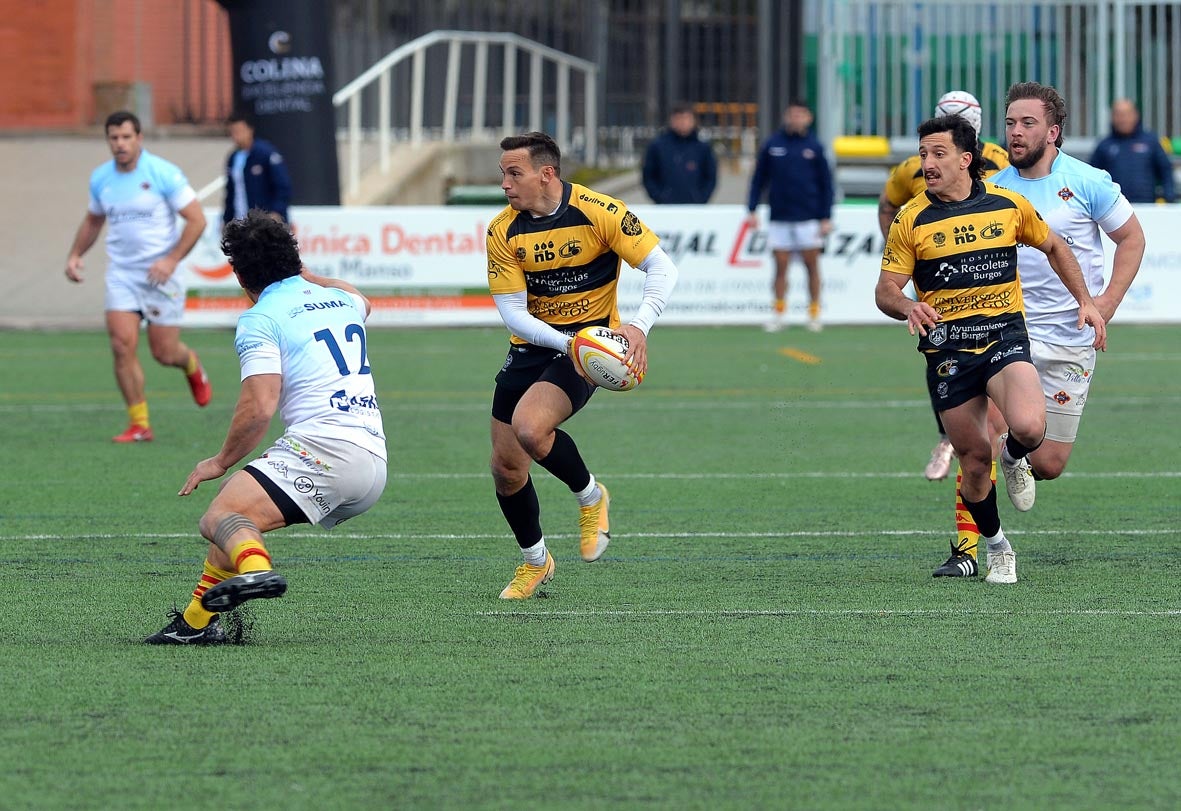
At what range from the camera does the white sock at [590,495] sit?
25.4ft

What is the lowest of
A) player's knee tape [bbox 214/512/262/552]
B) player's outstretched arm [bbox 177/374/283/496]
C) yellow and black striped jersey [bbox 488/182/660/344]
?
player's knee tape [bbox 214/512/262/552]

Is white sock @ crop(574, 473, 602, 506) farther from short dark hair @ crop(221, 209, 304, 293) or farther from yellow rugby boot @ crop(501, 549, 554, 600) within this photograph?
short dark hair @ crop(221, 209, 304, 293)

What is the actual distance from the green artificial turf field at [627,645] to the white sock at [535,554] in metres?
0.19

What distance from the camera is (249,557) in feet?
20.3

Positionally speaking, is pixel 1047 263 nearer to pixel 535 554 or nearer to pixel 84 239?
pixel 535 554

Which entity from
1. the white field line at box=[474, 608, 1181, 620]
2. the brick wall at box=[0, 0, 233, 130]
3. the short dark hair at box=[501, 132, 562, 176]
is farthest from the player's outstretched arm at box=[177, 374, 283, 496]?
the brick wall at box=[0, 0, 233, 130]

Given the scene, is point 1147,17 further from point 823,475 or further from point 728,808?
point 728,808

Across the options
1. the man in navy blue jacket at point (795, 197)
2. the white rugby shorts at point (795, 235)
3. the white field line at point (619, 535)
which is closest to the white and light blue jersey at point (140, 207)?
the white field line at point (619, 535)

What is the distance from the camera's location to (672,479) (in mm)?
10875

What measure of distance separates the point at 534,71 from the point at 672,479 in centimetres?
1687

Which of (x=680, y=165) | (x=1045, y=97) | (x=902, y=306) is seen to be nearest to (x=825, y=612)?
(x=902, y=306)

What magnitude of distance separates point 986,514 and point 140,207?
22.8 feet

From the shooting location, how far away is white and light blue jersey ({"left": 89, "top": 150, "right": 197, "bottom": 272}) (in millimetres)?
12578

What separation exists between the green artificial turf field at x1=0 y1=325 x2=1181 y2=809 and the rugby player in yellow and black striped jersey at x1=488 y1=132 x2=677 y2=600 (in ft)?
1.44
